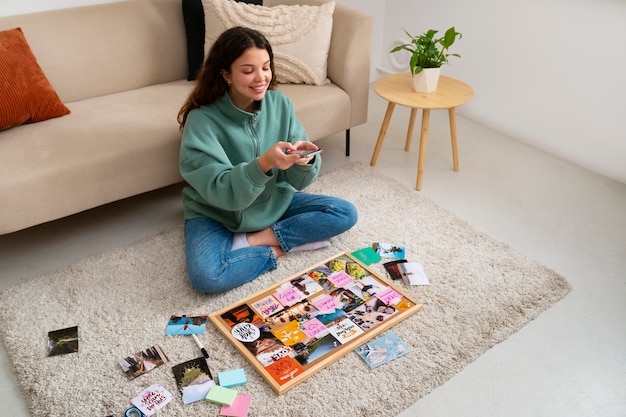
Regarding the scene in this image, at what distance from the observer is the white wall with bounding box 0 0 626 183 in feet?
8.80

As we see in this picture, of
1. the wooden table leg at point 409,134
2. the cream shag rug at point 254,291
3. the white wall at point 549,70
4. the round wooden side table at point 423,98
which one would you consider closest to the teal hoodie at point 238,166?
the cream shag rug at point 254,291

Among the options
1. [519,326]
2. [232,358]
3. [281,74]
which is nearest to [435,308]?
[519,326]

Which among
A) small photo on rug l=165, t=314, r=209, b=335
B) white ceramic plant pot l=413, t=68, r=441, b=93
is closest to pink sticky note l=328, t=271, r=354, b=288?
small photo on rug l=165, t=314, r=209, b=335

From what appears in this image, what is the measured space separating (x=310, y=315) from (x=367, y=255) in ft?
1.33

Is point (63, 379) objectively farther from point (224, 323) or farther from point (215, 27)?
point (215, 27)

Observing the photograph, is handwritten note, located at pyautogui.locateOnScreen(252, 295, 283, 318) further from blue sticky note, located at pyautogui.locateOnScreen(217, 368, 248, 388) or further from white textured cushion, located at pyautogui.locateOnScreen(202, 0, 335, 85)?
white textured cushion, located at pyautogui.locateOnScreen(202, 0, 335, 85)

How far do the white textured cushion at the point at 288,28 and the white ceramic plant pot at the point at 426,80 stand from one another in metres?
0.43

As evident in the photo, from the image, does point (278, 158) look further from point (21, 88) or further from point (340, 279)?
point (21, 88)

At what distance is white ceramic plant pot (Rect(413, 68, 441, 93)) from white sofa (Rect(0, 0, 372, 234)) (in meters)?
0.27

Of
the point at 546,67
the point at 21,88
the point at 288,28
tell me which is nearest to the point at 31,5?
the point at 21,88

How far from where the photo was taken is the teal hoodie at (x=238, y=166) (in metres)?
1.92

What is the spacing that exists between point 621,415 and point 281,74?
1.85 meters

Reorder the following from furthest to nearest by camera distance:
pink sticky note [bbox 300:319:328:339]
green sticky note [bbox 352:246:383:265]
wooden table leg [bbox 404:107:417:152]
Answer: wooden table leg [bbox 404:107:417:152]
green sticky note [bbox 352:246:383:265]
pink sticky note [bbox 300:319:328:339]

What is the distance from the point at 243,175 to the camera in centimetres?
187
